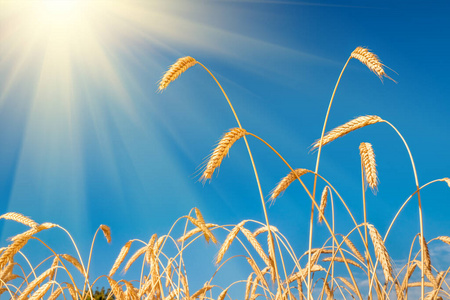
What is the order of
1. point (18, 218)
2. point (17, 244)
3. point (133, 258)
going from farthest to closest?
Answer: point (133, 258) → point (18, 218) → point (17, 244)

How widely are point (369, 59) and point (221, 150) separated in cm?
182

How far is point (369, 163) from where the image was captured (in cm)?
314

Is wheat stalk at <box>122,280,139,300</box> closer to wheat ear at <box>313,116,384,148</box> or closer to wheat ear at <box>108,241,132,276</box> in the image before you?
wheat ear at <box>108,241,132,276</box>

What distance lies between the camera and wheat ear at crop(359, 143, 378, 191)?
2.90 m

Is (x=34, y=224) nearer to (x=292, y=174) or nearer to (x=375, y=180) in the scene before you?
(x=292, y=174)

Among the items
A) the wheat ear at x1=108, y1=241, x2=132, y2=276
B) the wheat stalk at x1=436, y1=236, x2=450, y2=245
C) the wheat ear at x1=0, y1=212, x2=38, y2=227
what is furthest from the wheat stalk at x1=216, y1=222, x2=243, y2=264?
the wheat stalk at x1=436, y1=236, x2=450, y2=245

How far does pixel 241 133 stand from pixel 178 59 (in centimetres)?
155

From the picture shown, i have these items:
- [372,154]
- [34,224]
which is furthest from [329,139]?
[34,224]

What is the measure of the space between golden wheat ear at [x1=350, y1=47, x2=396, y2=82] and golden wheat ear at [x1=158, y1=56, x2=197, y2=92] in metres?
1.74

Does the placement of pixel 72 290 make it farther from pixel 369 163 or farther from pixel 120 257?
pixel 369 163

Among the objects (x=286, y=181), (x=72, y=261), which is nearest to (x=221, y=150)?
(x=286, y=181)

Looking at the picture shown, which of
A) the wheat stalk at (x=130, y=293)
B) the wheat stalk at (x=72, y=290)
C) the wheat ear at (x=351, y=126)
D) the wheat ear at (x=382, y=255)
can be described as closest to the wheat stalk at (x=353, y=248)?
the wheat ear at (x=382, y=255)

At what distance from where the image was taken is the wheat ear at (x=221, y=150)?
2871mm

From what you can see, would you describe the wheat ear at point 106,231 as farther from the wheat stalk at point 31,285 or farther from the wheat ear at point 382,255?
the wheat ear at point 382,255
